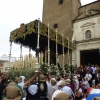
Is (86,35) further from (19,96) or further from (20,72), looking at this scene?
(19,96)

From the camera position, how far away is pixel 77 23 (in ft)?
65.2

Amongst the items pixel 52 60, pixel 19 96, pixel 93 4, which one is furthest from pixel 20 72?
pixel 93 4

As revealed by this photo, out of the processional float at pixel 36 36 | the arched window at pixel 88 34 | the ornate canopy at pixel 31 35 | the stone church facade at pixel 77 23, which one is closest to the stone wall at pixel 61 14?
the stone church facade at pixel 77 23

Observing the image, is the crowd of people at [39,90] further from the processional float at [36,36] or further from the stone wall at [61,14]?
the stone wall at [61,14]

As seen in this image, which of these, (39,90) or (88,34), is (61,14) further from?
(39,90)

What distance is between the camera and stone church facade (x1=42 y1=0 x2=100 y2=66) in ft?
59.5

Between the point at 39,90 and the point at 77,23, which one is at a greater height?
the point at 77,23

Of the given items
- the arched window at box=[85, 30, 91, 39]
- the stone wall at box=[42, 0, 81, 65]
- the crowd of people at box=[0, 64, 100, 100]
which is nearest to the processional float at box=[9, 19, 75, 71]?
the crowd of people at box=[0, 64, 100, 100]

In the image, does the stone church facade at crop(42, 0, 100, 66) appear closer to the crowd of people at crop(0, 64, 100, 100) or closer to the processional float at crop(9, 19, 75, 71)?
the processional float at crop(9, 19, 75, 71)

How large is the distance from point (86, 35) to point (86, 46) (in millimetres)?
1779

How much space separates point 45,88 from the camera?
4.44 m

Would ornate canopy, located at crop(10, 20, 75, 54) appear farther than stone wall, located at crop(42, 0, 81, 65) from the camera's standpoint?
No

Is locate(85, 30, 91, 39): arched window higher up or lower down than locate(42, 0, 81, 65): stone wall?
lower down

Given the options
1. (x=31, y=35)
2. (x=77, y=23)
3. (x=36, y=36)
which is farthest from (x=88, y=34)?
(x=31, y=35)
